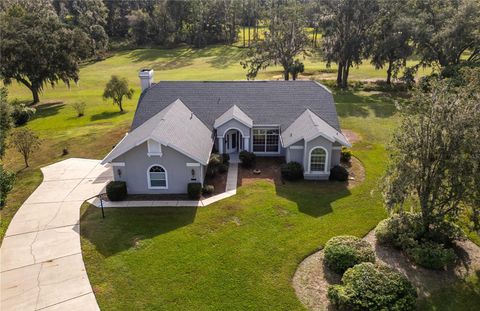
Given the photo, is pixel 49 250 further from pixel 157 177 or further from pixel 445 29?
pixel 445 29

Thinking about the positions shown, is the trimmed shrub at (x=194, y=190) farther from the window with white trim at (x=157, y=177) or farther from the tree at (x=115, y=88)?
the tree at (x=115, y=88)

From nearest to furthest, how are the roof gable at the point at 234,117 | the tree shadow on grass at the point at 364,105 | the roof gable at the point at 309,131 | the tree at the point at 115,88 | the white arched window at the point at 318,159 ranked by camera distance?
the roof gable at the point at 309,131
the white arched window at the point at 318,159
the roof gable at the point at 234,117
the tree shadow on grass at the point at 364,105
the tree at the point at 115,88

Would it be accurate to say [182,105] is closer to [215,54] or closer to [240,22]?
[215,54]

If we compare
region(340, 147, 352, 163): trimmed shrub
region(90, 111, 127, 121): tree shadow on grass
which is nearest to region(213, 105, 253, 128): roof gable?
region(340, 147, 352, 163): trimmed shrub

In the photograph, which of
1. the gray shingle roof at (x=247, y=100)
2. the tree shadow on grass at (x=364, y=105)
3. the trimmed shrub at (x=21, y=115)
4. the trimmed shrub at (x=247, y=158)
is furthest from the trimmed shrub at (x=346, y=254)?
the trimmed shrub at (x=21, y=115)

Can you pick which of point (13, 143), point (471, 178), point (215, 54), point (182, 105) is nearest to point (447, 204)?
point (471, 178)

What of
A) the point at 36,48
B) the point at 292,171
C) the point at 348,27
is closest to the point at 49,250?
the point at 292,171

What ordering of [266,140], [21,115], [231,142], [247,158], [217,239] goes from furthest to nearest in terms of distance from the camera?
1. [21,115]
2. [231,142]
3. [266,140]
4. [247,158]
5. [217,239]
